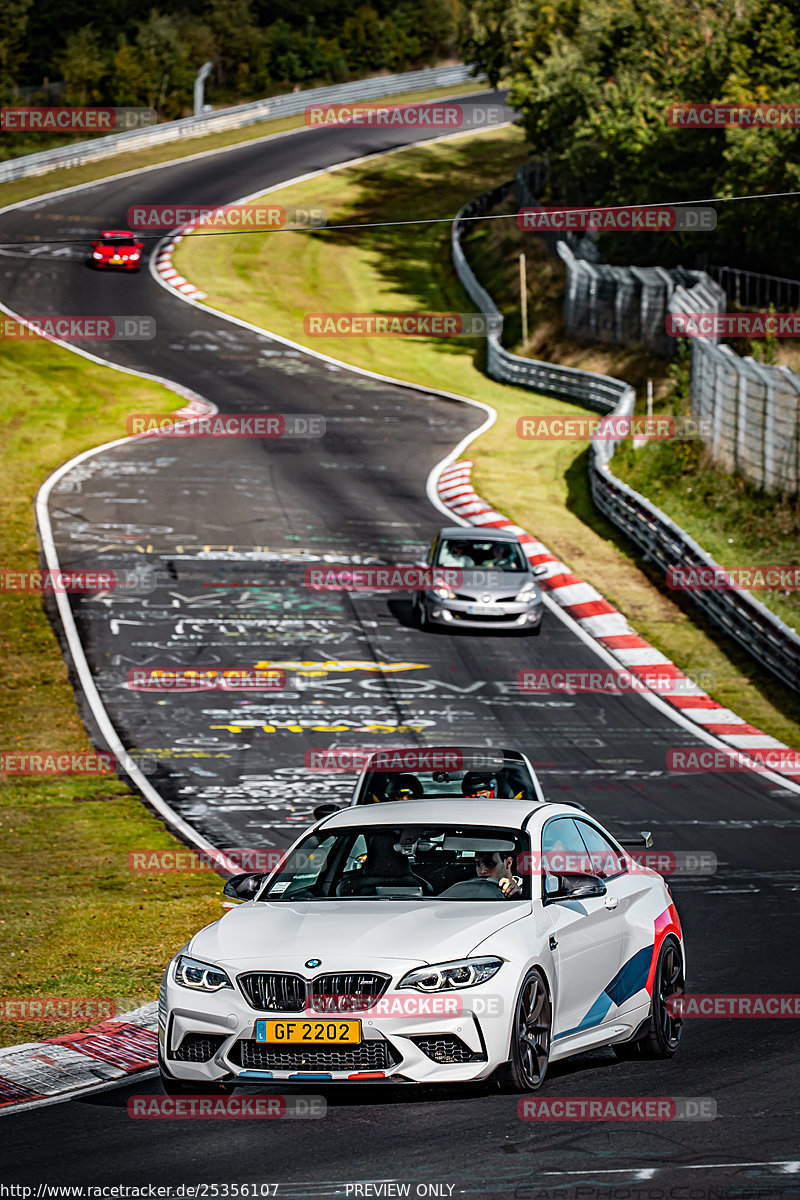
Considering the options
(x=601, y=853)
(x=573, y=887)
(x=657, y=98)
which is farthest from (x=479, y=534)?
(x=657, y=98)

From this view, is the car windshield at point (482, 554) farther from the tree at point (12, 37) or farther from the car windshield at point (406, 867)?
the tree at point (12, 37)

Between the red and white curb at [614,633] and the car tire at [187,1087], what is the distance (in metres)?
12.5

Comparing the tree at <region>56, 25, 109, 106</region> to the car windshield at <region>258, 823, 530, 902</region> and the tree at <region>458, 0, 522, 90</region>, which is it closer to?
the tree at <region>458, 0, 522, 90</region>

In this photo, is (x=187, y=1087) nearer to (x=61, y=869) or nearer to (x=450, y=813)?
(x=450, y=813)

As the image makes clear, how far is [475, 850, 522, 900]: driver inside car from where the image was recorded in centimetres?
835

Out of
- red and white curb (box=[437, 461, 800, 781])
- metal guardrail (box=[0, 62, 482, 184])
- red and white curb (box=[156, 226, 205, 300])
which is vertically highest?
metal guardrail (box=[0, 62, 482, 184])

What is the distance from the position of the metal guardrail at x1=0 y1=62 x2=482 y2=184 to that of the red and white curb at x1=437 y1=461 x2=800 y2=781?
3718cm

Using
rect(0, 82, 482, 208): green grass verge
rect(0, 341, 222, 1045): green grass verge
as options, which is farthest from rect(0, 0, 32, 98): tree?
rect(0, 341, 222, 1045): green grass verge

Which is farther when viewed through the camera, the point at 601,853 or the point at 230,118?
the point at 230,118

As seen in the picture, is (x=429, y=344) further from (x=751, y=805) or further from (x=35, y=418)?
(x=751, y=805)

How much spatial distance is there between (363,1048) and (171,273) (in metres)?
53.1

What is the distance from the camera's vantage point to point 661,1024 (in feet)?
29.1

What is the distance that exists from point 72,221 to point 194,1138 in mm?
58156

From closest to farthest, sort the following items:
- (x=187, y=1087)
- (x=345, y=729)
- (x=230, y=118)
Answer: (x=187, y=1087), (x=345, y=729), (x=230, y=118)
